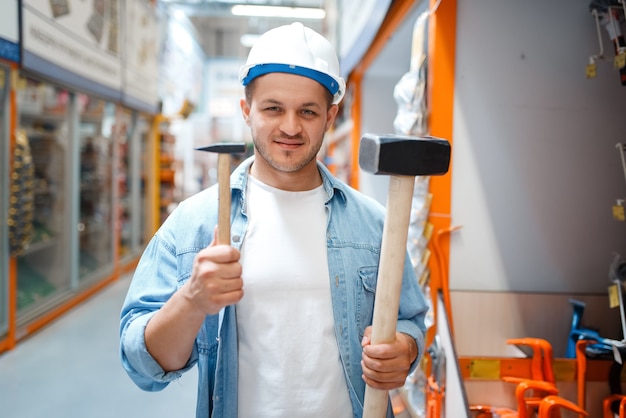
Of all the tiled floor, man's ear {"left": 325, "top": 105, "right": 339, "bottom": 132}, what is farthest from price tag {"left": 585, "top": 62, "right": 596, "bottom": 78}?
the tiled floor

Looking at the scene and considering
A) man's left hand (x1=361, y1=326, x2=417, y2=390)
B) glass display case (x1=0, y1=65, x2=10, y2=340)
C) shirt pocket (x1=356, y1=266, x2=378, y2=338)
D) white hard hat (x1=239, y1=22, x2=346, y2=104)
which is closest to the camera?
man's left hand (x1=361, y1=326, x2=417, y2=390)

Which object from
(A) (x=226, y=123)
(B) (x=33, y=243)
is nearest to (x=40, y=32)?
(B) (x=33, y=243)

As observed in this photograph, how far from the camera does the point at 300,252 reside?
1343mm

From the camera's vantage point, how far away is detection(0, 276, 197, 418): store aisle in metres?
3.43

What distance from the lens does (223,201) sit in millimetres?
1064

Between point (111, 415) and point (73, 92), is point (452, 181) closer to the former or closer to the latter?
point (111, 415)

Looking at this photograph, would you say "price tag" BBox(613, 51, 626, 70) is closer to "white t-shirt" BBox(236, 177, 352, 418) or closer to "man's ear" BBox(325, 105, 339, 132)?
"man's ear" BBox(325, 105, 339, 132)

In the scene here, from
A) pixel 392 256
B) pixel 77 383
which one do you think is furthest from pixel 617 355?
pixel 77 383

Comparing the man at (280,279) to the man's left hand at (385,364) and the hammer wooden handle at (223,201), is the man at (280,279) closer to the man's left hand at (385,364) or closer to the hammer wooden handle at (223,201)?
the man's left hand at (385,364)

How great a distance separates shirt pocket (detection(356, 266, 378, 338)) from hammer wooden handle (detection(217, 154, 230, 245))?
44 centimetres

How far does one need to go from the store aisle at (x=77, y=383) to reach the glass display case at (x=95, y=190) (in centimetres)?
170

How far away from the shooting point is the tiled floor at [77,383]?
3.43 metres

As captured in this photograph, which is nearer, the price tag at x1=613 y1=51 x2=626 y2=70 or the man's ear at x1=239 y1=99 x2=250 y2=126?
the man's ear at x1=239 y1=99 x2=250 y2=126

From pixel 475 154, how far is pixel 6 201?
12.3 feet
